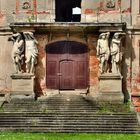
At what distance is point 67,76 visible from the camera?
81.6ft

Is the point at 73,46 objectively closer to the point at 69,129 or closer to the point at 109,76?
the point at 109,76

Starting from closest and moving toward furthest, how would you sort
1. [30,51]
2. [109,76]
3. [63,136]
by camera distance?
1. [63,136]
2. [109,76]
3. [30,51]

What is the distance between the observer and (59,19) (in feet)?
92.1

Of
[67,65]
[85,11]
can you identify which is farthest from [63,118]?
[85,11]

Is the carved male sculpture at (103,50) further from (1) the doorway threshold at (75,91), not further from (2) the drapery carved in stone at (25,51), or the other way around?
Result: (2) the drapery carved in stone at (25,51)

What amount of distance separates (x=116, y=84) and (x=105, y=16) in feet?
10.7

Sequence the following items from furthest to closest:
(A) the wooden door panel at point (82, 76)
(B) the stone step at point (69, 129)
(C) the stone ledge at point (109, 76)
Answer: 1. (A) the wooden door panel at point (82, 76)
2. (C) the stone ledge at point (109, 76)
3. (B) the stone step at point (69, 129)

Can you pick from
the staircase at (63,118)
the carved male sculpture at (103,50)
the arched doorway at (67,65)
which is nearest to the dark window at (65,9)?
the arched doorway at (67,65)

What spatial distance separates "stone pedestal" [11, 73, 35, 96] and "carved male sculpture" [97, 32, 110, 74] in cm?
319

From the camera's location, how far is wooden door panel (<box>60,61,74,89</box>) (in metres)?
24.9

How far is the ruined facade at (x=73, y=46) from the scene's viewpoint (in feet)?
81.1

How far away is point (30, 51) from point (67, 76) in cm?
206

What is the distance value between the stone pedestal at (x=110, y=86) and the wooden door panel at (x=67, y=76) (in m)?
1.49

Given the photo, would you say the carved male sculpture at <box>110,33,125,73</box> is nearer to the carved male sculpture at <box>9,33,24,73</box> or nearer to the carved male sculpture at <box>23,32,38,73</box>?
the carved male sculpture at <box>23,32,38,73</box>
